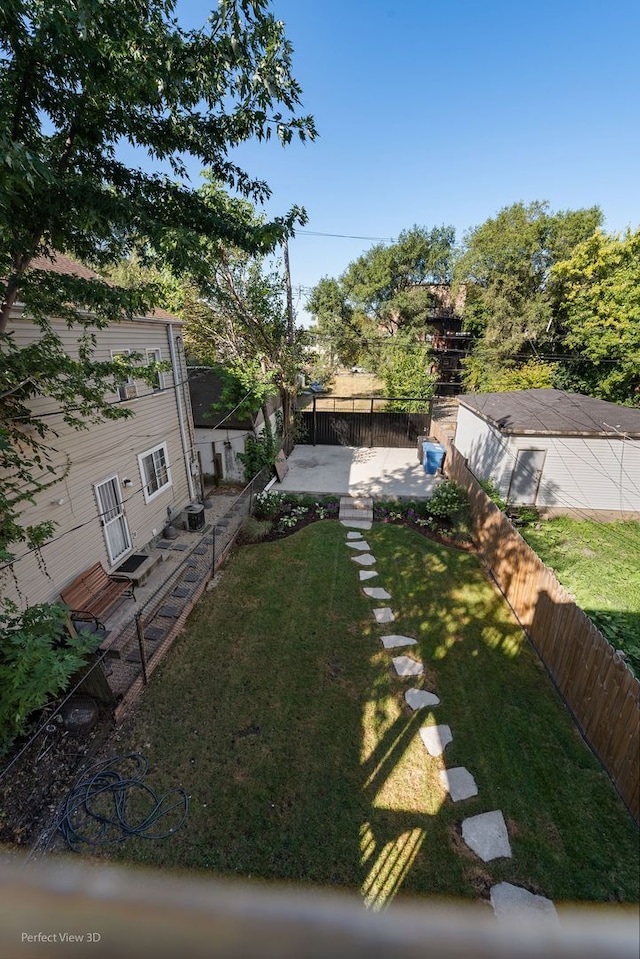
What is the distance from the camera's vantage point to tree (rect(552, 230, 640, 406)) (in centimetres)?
1931

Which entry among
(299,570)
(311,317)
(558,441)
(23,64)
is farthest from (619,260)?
(23,64)

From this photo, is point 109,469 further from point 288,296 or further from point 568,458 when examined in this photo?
point 568,458

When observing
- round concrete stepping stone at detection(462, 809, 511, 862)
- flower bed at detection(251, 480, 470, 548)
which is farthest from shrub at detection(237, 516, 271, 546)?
round concrete stepping stone at detection(462, 809, 511, 862)

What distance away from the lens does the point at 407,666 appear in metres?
6.39

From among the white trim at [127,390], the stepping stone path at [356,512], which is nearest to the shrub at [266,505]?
the stepping stone path at [356,512]

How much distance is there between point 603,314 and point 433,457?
13853 millimetres

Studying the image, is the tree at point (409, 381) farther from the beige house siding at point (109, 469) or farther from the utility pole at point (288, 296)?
the beige house siding at point (109, 469)

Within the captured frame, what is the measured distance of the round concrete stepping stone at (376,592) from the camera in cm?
806

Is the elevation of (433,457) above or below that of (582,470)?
below

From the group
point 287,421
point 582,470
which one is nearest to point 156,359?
point 287,421

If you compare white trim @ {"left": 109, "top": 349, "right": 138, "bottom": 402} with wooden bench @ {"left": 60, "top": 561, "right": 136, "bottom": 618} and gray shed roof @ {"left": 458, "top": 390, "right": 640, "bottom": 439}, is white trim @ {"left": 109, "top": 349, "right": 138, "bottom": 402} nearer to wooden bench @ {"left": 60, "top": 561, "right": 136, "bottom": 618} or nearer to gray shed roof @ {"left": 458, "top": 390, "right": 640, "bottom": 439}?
wooden bench @ {"left": 60, "top": 561, "right": 136, "bottom": 618}

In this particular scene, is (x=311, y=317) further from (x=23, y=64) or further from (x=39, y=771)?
(x=39, y=771)

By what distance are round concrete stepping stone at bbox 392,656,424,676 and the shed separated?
24.0 ft

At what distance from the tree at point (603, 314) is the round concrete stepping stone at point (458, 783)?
2163 centimetres
